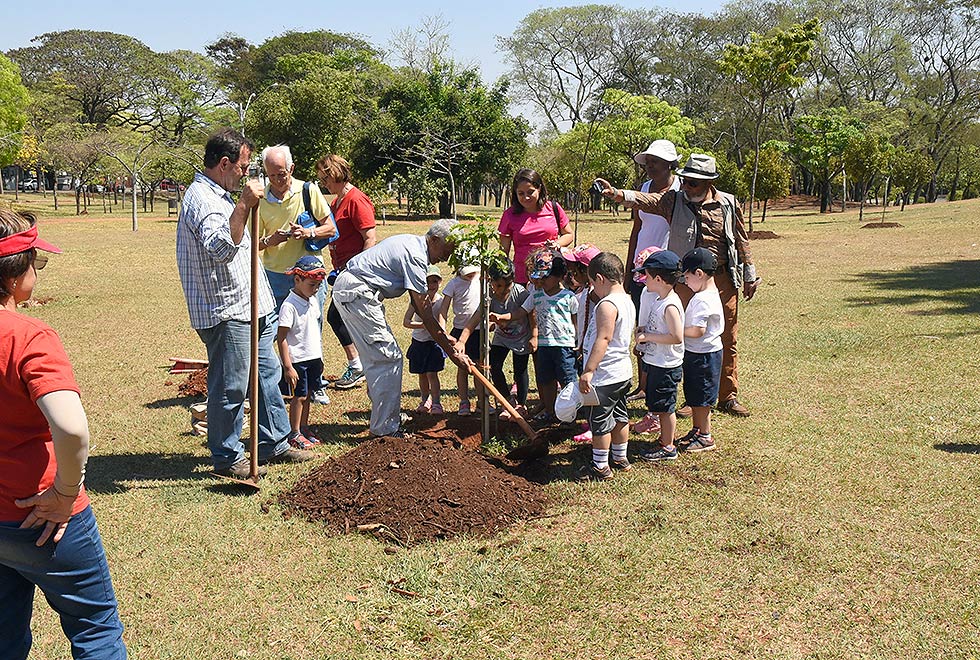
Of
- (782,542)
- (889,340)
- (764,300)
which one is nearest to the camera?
(782,542)

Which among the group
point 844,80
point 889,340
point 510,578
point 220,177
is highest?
point 844,80

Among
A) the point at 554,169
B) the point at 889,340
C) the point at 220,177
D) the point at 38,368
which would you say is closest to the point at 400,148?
the point at 554,169

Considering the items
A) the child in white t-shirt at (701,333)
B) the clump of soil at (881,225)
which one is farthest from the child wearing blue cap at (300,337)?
the clump of soil at (881,225)

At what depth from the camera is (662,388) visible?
612 cm

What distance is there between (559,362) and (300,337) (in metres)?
2.09

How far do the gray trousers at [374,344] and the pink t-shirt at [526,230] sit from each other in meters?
1.60

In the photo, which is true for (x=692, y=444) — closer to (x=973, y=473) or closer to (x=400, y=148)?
(x=973, y=473)

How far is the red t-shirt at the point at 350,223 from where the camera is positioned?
303 inches

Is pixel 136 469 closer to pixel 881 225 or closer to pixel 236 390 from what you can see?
pixel 236 390

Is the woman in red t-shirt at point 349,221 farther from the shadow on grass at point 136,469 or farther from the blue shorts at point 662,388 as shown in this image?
the blue shorts at point 662,388

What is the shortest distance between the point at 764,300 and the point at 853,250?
11050mm

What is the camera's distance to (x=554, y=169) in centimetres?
5250

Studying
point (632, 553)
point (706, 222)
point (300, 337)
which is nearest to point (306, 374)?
point (300, 337)

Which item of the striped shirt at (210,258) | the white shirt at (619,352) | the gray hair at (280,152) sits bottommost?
the white shirt at (619,352)
